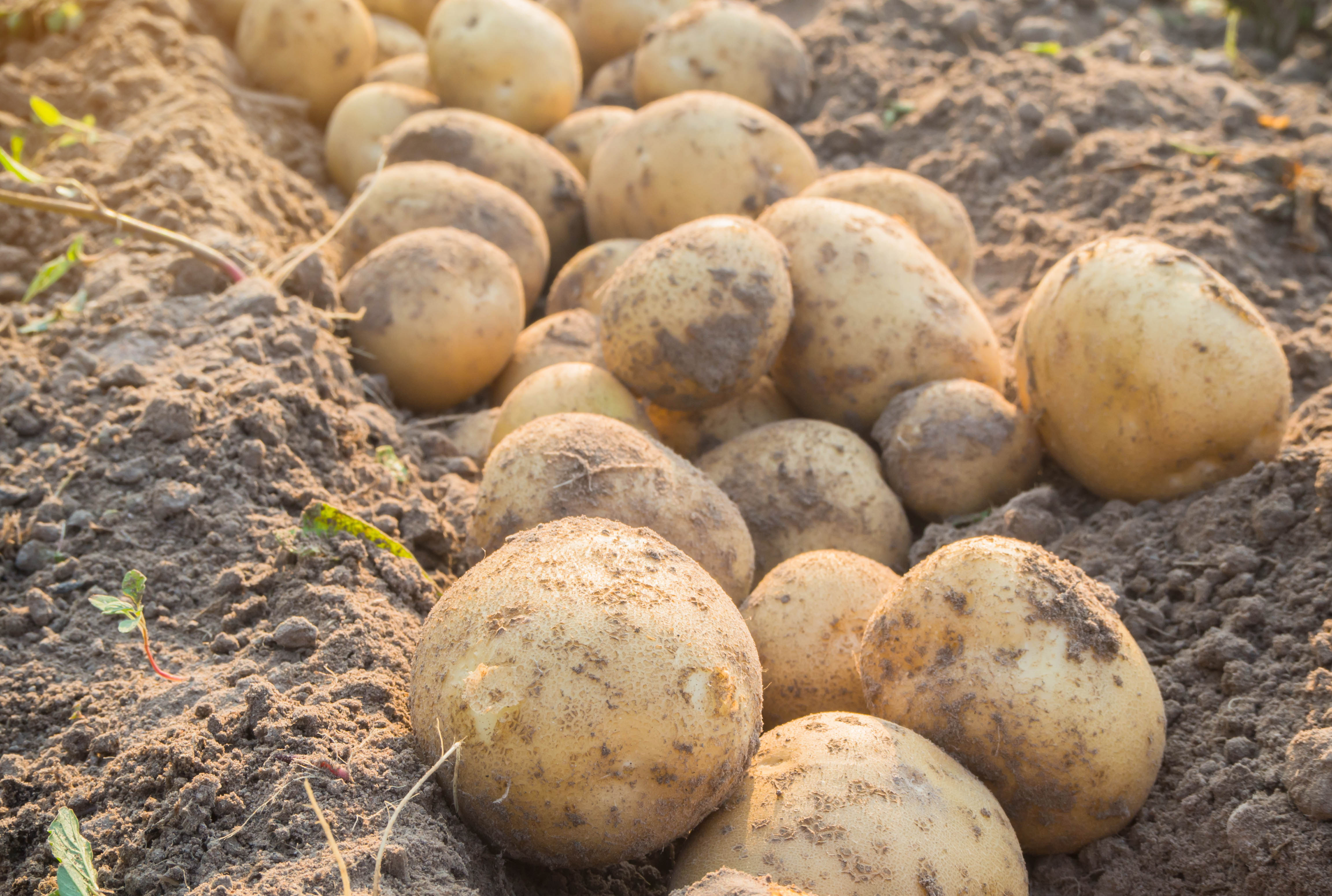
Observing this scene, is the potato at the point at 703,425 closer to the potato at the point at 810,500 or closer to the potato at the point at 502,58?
the potato at the point at 810,500

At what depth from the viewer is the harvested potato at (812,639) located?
1.98m

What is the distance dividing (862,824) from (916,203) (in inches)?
77.1

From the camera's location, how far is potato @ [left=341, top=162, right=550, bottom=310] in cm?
313

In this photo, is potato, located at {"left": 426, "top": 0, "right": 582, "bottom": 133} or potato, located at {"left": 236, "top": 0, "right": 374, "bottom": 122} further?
potato, located at {"left": 236, "top": 0, "right": 374, "bottom": 122}

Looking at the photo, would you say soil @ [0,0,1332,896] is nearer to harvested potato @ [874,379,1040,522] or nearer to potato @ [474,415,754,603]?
harvested potato @ [874,379,1040,522]

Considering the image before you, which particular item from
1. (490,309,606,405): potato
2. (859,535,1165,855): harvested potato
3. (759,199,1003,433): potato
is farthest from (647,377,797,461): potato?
(859,535,1165,855): harvested potato

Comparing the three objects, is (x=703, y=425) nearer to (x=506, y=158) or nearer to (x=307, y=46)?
(x=506, y=158)

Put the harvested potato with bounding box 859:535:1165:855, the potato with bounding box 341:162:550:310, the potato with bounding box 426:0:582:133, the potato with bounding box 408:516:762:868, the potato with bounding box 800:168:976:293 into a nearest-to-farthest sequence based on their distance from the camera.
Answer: the potato with bounding box 408:516:762:868 < the harvested potato with bounding box 859:535:1165:855 < the potato with bounding box 800:168:976:293 < the potato with bounding box 341:162:550:310 < the potato with bounding box 426:0:582:133

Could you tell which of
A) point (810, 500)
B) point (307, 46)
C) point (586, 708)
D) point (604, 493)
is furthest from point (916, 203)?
point (307, 46)

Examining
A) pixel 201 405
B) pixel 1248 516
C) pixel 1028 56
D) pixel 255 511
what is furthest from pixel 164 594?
pixel 1028 56

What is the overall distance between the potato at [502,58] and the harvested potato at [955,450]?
2090 millimetres

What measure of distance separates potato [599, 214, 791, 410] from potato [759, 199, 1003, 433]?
0.13 metres

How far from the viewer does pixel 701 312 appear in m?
2.35

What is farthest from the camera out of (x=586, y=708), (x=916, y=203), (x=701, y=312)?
(x=916, y=203)
